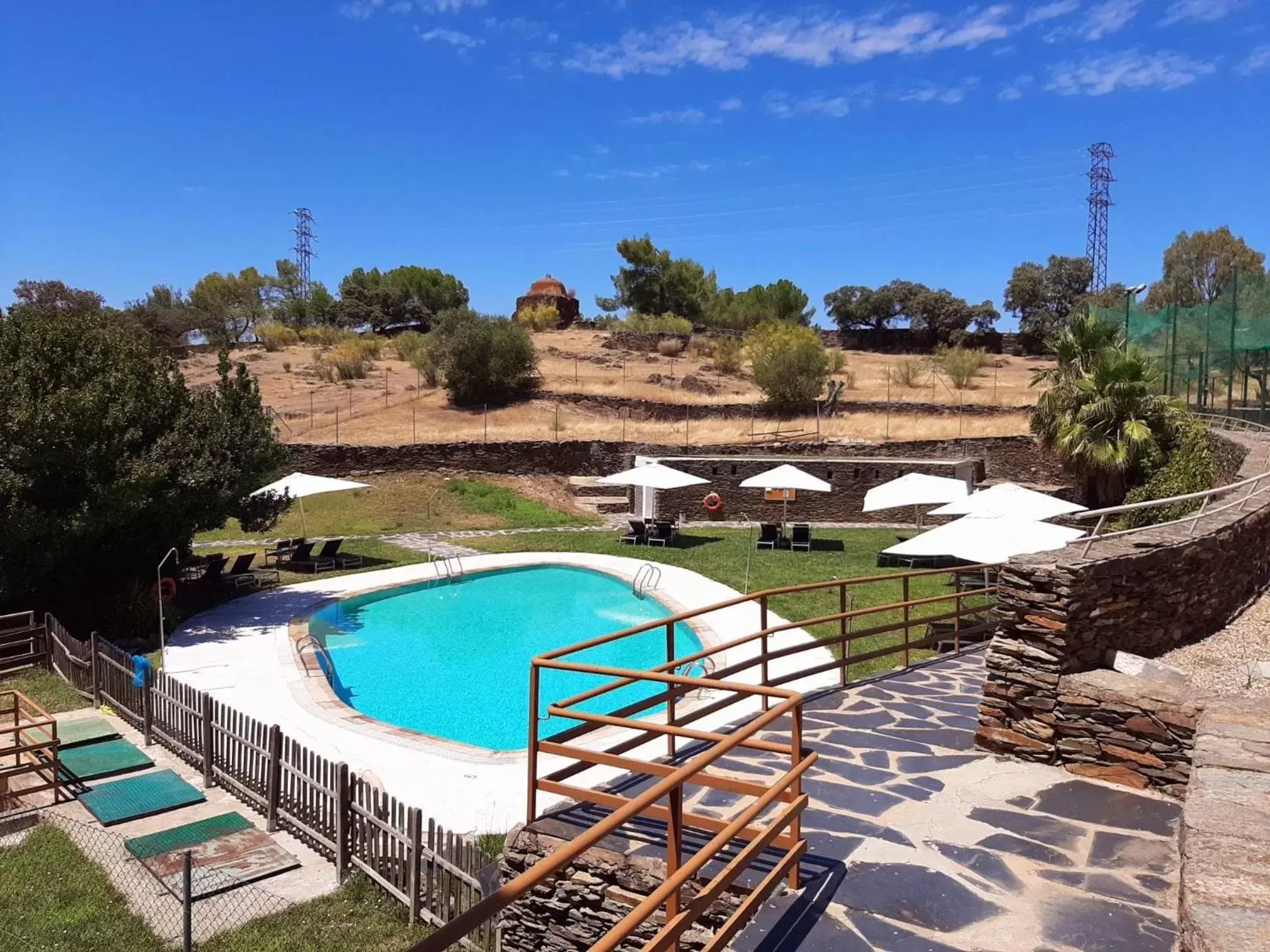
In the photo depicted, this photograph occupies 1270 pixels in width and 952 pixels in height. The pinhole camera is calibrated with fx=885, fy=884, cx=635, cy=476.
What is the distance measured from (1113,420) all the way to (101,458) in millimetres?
20060

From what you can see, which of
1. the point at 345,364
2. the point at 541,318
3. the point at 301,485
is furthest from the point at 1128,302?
the point at 541,318

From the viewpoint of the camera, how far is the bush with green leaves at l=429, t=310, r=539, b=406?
3906cm

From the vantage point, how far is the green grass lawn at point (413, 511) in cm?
2517

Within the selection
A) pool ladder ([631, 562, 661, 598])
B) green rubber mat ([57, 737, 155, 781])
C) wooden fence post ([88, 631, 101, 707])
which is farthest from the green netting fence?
wooden fence post ([88, 631, 101, 707])

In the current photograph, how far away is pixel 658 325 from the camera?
186 ft

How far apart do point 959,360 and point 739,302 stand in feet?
79.1

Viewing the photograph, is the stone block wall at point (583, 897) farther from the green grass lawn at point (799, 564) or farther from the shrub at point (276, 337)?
the shrub at point (276, 337)

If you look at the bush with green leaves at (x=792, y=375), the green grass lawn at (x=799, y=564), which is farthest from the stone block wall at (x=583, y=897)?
the bush with green leaves at (x=792, y=375)

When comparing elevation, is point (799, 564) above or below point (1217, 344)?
below

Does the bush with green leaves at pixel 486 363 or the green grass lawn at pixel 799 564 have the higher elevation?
the bush with green leaves at pixel 486 363

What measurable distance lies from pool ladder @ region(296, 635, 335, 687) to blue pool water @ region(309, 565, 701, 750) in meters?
0.13

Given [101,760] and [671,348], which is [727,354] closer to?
[671,348]

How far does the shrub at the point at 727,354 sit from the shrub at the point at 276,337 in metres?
27.6

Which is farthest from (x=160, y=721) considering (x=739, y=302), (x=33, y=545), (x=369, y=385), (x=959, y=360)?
(x=739, y=302)
